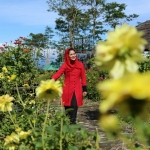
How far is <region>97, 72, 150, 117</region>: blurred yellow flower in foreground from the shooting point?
1.71 feet

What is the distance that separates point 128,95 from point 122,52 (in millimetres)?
174

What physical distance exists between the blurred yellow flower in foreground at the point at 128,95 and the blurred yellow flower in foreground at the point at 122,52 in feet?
0.42

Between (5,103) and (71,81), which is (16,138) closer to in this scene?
(5,103)

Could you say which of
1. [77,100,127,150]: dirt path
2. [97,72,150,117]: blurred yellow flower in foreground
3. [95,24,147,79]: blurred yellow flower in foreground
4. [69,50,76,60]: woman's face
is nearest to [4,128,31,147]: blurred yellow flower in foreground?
[95,24,147,79]: blurred yellow flower in foreground

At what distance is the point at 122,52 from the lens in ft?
2.25

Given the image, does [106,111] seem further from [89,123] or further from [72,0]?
[72,0]

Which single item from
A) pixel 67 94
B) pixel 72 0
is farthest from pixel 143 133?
pixel 72 0

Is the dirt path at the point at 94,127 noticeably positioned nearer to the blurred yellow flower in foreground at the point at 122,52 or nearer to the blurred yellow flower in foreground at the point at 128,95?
the blurred yellow flower in foreground at the point at 122,52

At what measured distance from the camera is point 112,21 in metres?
36.6

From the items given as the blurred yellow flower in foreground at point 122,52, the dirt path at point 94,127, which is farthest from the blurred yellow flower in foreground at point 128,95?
the dirt path at point 94,127

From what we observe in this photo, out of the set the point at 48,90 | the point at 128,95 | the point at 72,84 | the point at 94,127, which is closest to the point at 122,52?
the point at 128,95

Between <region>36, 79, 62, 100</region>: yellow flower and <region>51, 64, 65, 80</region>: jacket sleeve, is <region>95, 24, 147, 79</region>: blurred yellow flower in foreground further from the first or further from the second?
<region>51, 64, 65, 80</region>: jacket sleeve

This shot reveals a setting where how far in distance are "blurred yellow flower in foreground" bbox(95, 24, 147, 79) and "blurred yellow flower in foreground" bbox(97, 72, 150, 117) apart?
13 centimetres

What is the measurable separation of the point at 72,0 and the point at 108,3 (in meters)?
5.02
